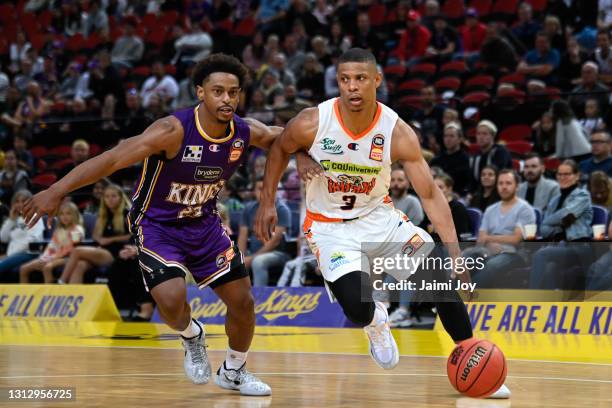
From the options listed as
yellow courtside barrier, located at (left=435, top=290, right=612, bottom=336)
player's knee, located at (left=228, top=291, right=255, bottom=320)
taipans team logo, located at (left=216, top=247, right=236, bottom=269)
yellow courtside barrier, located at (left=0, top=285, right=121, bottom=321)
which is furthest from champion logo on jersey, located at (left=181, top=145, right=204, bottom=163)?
yellow courtside barrier, located at (left=0, top=285, right=121, bottom=321)

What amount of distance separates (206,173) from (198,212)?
296 millimetres

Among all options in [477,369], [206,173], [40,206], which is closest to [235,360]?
[206,173]

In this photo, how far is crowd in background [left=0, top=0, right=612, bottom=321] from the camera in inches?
448

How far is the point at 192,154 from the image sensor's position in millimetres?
6395

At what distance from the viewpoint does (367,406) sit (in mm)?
5836

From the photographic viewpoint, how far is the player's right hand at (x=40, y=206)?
561 cm

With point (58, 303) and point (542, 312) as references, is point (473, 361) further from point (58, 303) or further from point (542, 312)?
point (58, 303)

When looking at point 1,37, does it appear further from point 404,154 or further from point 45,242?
point 404,154

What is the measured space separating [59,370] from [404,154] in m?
3.12

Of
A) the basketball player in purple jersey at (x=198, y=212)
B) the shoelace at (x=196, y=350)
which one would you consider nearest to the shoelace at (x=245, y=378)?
the basketball player in purple jersey at (x=198, y=212)

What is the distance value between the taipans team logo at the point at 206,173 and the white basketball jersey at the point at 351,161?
605 millimetres

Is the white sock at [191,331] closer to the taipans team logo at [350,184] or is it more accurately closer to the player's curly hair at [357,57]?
the taipans team logo at [350,184]

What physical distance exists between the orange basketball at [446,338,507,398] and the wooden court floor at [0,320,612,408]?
0.10 m

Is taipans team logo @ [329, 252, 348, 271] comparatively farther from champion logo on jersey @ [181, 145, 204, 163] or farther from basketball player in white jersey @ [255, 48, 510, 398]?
champion logo on jersey @ [181, 145, 204, 163]
